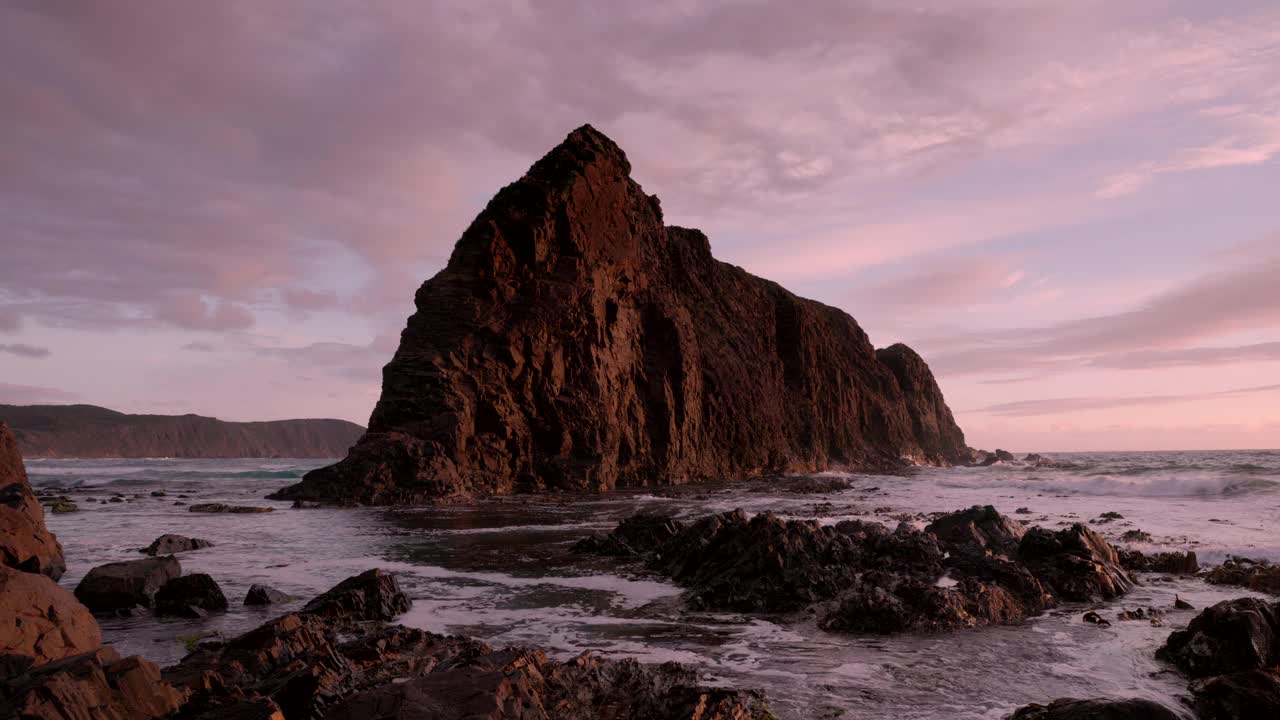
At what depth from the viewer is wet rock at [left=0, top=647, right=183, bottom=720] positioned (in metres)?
3.91

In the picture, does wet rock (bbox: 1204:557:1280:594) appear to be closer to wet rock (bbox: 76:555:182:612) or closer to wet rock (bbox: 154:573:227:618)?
wet rock (bbox: 154:573:227:618)

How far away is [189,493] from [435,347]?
1618 centimetres

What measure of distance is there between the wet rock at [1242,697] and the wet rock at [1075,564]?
422 cm

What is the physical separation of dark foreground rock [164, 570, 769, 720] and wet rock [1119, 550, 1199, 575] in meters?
9.78

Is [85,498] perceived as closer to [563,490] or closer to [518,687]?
[563,490]

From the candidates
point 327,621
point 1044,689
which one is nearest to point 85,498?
point 327,621

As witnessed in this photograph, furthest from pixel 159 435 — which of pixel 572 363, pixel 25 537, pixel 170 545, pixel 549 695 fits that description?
pixel 549 695

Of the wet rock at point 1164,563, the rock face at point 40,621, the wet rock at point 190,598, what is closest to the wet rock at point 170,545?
the wet rock at point 190,598

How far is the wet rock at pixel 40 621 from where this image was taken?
537 centimetres

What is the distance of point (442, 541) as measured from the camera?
609 inches

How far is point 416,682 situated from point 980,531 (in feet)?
34.8

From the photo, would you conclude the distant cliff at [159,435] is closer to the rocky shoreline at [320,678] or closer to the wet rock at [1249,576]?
the rocky shoreline at [320,678]

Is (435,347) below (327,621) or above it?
above

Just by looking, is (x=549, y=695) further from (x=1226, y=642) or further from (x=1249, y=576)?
(x=1249, y=576)
